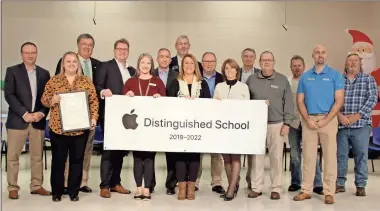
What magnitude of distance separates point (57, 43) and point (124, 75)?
449 cm

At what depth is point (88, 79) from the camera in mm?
4613

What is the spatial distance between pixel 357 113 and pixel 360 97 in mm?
182

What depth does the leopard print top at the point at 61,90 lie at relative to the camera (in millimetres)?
4449

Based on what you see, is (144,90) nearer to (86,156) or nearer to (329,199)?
(86,156)

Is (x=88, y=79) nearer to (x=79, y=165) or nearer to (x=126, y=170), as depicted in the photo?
(x=79, y=165)

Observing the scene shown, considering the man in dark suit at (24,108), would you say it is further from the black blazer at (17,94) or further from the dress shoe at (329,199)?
the dress shoe at (329,199)

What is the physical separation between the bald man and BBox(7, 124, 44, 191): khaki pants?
2.75m

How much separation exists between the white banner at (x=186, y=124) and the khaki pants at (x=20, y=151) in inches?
29.9

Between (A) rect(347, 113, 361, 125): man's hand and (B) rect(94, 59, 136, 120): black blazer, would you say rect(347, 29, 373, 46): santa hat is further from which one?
(B) rect(94, 59, 136, 120): black blazer

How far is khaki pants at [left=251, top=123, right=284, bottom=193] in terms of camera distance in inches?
189

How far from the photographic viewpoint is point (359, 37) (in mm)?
8688

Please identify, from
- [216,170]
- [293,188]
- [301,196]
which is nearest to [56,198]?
[216,170]

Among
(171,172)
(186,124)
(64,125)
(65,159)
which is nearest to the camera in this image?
(64,125)

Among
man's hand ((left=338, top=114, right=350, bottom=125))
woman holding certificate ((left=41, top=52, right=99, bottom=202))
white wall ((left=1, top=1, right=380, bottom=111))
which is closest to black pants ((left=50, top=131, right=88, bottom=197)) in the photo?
woman holding certificate ((left=41, top=52, right=99, bottom=202))
